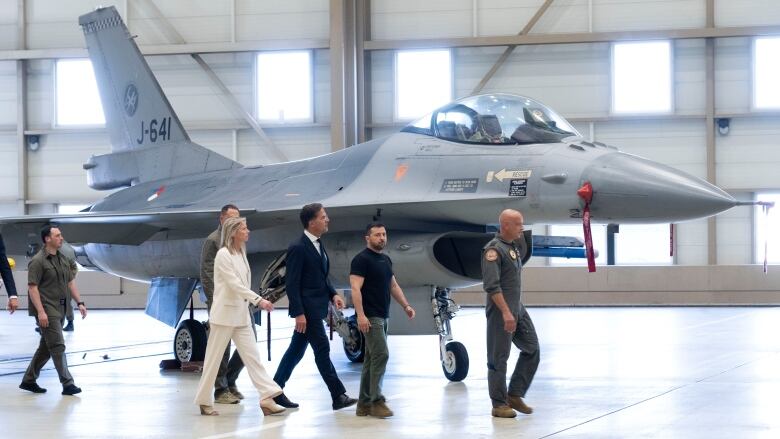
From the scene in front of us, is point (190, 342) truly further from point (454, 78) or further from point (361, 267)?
point (454, 78)

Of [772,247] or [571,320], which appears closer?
[571,320]

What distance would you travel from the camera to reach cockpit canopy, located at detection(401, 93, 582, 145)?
34.3ft

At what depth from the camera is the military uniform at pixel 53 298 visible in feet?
30.6

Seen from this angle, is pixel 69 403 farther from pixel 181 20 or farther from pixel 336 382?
pixel 181 20

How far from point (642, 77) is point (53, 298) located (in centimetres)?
1616

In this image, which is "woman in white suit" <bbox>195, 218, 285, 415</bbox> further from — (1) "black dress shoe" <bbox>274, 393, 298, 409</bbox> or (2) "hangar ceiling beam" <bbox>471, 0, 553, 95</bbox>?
(2) "hangar ceiling beam" <bbox>471, 0, 553, 95</bbox>

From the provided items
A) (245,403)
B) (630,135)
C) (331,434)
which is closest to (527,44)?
(630,135)

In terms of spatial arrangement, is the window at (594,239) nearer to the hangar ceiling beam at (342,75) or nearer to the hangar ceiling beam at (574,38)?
the hangar ceiling beam at (574,38)

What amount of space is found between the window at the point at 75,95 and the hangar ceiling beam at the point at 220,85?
2.08m

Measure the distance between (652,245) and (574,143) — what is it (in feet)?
44.6

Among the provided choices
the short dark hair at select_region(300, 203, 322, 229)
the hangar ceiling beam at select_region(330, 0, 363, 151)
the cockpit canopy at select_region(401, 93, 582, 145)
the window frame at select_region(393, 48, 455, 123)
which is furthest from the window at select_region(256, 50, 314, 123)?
the short dark hair at select_region(300, 203, 322, 229)

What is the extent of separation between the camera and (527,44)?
2297 centimetres

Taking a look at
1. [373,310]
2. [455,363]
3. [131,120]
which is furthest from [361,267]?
[131,120]

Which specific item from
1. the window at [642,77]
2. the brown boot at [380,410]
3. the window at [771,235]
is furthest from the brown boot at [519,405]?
the window at [642,77]
